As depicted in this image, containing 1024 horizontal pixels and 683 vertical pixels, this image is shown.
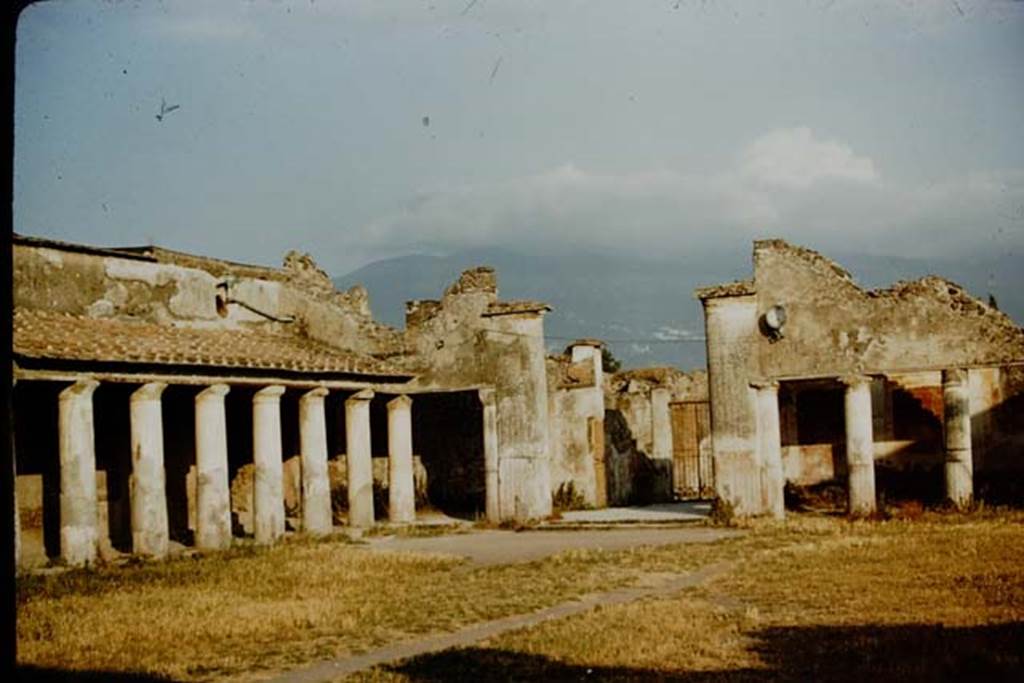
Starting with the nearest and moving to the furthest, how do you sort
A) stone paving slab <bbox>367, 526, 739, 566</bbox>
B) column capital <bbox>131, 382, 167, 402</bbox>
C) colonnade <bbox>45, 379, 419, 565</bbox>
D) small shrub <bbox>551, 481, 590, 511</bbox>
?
colonnade <bbox>45, 379, 419, 565</bbox>, stone paving slab <bbox>367, 526, 739, 566</bbox>, column capital <bbox>131, 382, 167, 402</bbox>, small shrub <bbox>551, 481, 590, 511</bbox>

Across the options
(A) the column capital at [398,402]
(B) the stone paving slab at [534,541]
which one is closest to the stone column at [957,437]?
(B) the stone paving slab at [534,541]

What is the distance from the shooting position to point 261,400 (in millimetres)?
22234

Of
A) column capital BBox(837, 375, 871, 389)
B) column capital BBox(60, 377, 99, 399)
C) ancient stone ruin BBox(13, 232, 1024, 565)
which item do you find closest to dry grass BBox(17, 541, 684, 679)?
column capital BBox(60, 377, 99, 399)

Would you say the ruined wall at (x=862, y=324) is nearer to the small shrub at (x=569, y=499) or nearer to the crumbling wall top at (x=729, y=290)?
the crumbling wall top at (x=729, y=290)

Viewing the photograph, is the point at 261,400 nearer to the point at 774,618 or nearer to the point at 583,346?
the point at 583,346

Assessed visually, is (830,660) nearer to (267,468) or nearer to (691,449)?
(267,468)

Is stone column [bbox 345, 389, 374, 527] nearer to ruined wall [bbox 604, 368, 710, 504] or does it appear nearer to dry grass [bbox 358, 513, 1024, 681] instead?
ruined wall [bbox 604, 368, 710, 504]

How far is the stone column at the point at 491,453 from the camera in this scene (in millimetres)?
25109

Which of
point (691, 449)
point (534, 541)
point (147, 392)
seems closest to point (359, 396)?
point (534, 541)

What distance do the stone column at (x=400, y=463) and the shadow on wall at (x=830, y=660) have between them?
15.5 m

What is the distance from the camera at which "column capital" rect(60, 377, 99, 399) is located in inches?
723

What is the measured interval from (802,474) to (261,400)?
557 inches

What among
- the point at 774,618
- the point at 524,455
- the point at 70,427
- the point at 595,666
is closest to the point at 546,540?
the point at 524,455

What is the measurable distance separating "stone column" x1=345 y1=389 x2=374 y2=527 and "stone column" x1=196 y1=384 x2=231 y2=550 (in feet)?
13.0
